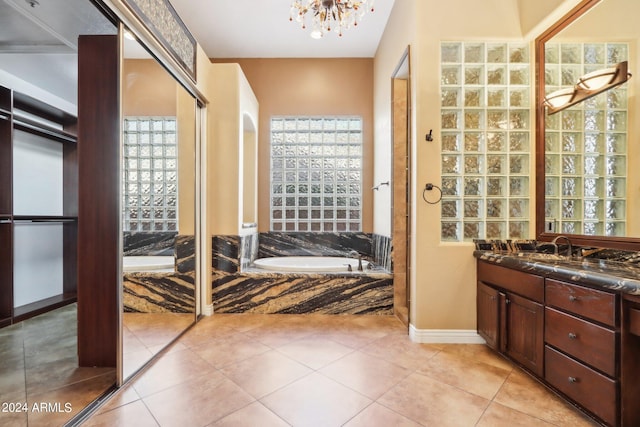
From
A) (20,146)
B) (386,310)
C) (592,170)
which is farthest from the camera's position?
(386,310)

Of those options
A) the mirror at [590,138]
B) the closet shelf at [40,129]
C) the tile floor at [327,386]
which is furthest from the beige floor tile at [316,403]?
the closet shelf at [40,129]

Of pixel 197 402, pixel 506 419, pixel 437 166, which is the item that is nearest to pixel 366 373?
pixel 506 419

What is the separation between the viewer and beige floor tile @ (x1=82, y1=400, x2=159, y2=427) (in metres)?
1.33

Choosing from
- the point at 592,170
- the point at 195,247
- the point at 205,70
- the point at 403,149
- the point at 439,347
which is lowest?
the point at 439,347

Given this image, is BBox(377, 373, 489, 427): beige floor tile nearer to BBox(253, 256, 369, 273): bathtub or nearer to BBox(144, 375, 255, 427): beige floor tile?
BBox(144, 375, 255, 427): beige floor tile

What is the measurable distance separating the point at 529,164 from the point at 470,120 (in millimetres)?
560

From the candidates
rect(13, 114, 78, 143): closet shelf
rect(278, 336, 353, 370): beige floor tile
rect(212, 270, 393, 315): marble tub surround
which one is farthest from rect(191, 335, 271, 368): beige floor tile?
rect(13, 114, 78, 143): closet shelf

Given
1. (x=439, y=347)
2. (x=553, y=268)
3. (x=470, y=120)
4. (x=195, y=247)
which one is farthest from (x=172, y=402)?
(x=470, y=120)

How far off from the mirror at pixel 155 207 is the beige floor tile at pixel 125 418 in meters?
0.29

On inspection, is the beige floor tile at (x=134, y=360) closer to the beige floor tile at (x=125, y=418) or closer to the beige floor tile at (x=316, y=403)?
the beige floor tile at (x=125, y=418)

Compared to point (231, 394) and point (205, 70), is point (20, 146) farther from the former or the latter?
point (231, 394)

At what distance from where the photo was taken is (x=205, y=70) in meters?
2.75

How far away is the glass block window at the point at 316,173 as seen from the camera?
3.84m

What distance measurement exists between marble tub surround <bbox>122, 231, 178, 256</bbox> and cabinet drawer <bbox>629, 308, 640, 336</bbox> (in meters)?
2.51
